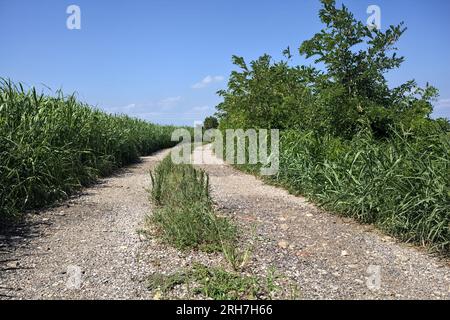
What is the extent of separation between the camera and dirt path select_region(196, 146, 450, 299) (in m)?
3.12

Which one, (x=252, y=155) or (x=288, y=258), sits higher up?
(x=252, y=155)

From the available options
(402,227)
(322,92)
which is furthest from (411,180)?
(322,92)

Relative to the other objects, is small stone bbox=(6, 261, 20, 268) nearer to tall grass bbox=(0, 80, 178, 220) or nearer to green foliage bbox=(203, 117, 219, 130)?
tall grass bbox=(0, 80, 178, 220)

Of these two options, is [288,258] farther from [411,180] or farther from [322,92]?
[322,92]

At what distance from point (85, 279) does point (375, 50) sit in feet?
19.8

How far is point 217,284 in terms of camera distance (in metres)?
2.99

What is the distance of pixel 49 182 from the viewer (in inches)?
234

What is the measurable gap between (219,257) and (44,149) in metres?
3.63

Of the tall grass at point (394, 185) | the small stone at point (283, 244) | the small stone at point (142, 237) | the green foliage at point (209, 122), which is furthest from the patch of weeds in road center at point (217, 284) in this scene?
the green foliage at point (209, 122)

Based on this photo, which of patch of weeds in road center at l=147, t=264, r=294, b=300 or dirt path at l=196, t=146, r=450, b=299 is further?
dirt path at l=196, t=146, r=450, b=299

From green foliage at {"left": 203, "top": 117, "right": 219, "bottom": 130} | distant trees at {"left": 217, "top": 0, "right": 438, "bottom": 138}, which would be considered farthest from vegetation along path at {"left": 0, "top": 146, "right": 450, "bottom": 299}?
green foliage at {"left": 203, "top": 117, "right": 219, "bottom": 130}

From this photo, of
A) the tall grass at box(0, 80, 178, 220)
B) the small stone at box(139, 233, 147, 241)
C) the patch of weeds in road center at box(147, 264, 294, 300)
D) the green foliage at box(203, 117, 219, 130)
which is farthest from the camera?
the green foliage at box(203, 117, 219, 130)

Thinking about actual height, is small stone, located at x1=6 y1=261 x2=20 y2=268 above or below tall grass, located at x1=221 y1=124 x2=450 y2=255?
below
